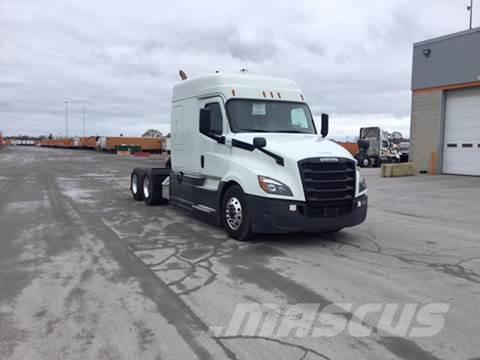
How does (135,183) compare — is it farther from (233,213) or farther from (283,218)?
(283,218)

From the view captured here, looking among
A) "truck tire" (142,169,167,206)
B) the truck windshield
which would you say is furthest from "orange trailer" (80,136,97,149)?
the truck windshield

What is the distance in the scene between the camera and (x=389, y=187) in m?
17.2

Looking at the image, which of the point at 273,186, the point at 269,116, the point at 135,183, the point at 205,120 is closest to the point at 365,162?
the point at 135,183

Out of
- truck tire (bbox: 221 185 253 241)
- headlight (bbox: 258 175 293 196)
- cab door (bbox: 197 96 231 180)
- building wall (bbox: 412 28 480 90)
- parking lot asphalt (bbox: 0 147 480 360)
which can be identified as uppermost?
building wall (bbox: 412 28 480 90)

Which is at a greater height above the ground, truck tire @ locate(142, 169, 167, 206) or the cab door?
the cab door

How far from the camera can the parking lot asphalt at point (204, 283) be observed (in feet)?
12.6

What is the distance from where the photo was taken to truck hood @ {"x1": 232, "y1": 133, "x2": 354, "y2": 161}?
738cm

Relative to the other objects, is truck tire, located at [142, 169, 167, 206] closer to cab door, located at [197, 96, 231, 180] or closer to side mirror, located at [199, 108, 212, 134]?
cab door, located at [197, 96, 231, 180]

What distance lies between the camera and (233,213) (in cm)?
785

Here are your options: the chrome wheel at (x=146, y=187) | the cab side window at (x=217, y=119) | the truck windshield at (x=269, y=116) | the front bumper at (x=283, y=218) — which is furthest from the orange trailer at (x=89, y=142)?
the front bumper at (x=283, y=218)

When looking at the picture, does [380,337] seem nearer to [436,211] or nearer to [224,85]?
[224,85]

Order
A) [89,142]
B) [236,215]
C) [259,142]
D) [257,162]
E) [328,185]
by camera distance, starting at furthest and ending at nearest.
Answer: [89,142] < [236,215] < [257,162] < [259,142] < [328,185]

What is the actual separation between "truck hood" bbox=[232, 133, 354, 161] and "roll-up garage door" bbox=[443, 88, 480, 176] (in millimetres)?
14615

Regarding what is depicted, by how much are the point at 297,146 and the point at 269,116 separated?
4.53 ft
